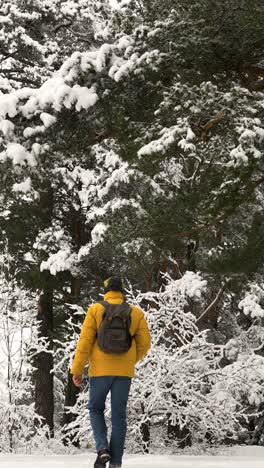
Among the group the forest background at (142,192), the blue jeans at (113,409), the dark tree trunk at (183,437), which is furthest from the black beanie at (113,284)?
the dark tree trunk at (183,437)

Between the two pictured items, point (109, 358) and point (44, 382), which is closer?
point (109, 358)

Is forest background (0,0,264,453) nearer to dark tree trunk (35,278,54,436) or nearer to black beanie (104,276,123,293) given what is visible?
dark tree trunk (35,278,54,436)

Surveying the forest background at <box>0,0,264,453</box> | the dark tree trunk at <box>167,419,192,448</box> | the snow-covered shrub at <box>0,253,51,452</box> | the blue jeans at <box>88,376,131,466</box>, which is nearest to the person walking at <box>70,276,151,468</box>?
the blue jeans at <box>88,376,131,466</box>

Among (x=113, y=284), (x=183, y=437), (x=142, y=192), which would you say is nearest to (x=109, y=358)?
(x=113, y=284)

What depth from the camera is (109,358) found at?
537cm

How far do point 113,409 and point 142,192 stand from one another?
6.65 metres

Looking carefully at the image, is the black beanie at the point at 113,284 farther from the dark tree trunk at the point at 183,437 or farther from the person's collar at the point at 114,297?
the dark tree trunk at the point at 183,437

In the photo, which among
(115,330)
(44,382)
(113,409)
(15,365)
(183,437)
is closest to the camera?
(115,330)

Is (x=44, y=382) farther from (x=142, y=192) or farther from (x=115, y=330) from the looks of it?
(x=115, y=330)

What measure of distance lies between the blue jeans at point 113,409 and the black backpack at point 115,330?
0.86ft

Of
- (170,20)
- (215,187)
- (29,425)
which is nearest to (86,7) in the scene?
(170,20)

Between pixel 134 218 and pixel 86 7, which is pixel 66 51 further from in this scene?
pixel 134 218

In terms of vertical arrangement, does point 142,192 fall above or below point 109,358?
above

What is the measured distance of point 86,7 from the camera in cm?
Result: 1391
